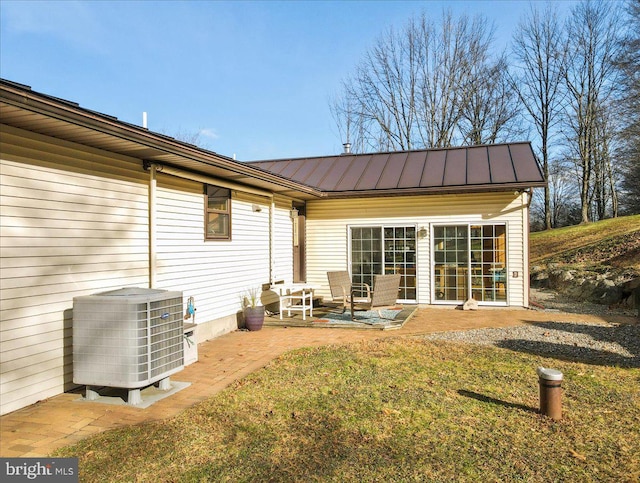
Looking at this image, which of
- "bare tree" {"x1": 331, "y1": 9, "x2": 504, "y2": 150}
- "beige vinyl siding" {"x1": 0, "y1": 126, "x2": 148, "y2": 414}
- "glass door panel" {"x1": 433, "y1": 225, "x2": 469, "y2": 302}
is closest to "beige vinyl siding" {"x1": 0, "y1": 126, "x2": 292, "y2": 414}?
"beige vinyl siding" {"x1": 0, "y1": 126, "x2": 148, "y2": 414}

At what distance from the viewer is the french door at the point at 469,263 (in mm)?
10117

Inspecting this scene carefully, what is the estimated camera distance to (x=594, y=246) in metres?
17.3

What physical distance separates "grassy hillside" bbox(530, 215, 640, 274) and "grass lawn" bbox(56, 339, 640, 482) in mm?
10452

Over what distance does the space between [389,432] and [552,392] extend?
1.49 metres

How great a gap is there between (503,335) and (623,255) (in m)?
10.3

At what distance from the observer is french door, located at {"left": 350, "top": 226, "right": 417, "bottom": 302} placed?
1072 centimetres

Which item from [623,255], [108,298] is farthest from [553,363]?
[623,255]

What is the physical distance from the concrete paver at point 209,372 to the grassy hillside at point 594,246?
6571 mm

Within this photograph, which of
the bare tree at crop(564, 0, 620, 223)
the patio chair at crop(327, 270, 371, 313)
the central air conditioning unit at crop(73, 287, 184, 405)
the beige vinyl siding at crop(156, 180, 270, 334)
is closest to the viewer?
the central air conditioning unit at crop(73, 287, 184, 405)

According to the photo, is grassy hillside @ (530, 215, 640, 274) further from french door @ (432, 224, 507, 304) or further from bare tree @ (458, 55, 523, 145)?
bare tree @ (458, 55, 523, 145)

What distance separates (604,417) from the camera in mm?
3715

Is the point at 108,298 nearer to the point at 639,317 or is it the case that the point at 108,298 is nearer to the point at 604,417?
the point at 604,417

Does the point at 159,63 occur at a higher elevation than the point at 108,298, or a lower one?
higher

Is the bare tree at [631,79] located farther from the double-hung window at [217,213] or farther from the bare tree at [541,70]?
the double-hung window at [217,213]
